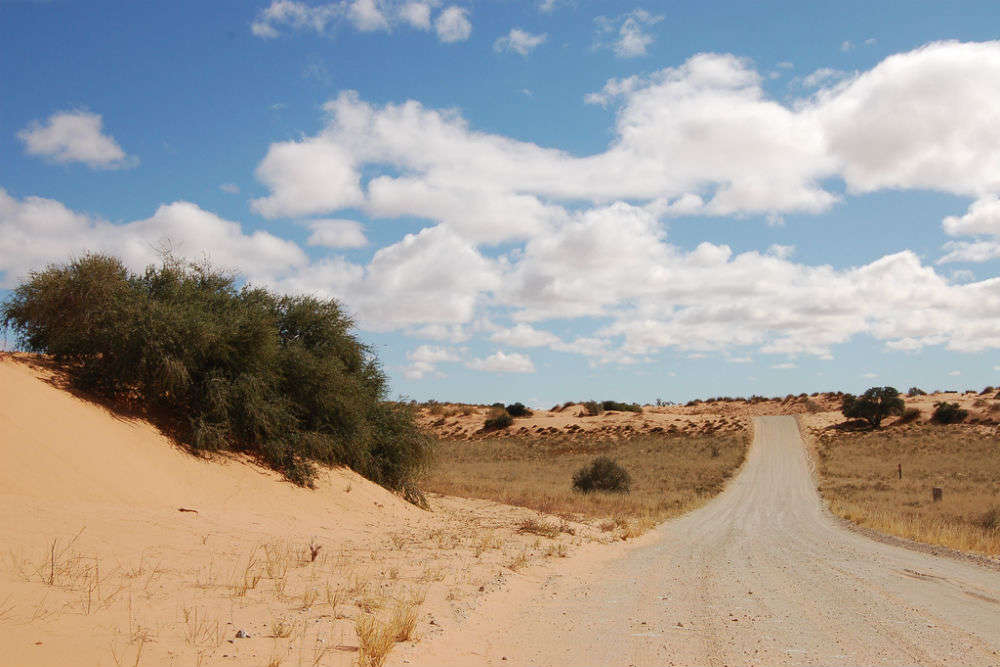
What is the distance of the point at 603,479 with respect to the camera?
39781 millimetres

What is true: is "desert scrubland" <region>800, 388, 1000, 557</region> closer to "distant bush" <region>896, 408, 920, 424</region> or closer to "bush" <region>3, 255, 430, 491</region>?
"distant bush" <region>896, 408, 920, 424</region>

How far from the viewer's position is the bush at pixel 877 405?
82.9 metres

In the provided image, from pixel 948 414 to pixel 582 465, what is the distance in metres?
49.4

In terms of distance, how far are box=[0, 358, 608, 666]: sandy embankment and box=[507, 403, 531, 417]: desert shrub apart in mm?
77154

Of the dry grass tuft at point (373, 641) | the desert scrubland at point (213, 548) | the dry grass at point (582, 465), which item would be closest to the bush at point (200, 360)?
the desert scrubland at point (213, 548)

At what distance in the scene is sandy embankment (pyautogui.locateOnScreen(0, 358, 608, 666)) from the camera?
21.3 feet

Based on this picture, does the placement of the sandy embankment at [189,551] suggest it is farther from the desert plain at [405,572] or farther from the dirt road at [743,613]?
the dirt road at [743,613]

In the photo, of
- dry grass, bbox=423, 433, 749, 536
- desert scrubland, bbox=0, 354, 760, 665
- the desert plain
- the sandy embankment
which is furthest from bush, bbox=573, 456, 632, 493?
the sandy embankment

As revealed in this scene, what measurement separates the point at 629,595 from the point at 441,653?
4.64 m

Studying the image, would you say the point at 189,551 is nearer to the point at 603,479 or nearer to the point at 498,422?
the point at 603,479

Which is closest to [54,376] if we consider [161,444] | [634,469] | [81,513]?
[161,444]

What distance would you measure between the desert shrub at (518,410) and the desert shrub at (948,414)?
50.3m

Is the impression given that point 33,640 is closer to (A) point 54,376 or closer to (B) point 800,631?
(B) point 800,631

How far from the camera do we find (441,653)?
7.46m
